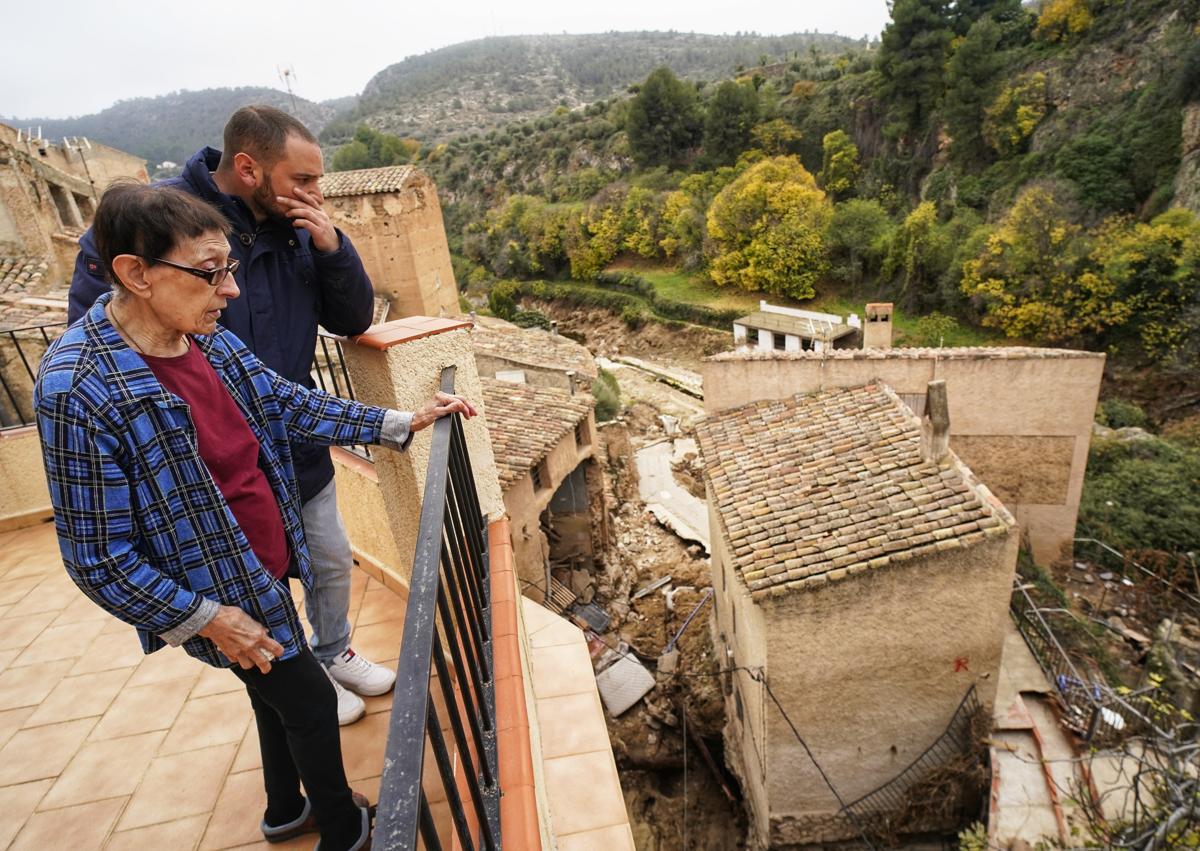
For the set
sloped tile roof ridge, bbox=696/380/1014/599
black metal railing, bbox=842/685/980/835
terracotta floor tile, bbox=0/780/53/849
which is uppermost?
terracotta floor tile, bbox=0/780/53/849

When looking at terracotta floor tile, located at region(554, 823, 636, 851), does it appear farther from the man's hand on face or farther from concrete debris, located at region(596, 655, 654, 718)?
concrete debris, located at region(596, 655, 654, 718)

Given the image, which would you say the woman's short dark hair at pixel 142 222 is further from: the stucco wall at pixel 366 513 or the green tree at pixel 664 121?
the green tree at pixel 664 121

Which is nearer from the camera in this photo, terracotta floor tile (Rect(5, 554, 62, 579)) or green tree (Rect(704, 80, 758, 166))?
terracotta floor tile (Rect(5, 554, 62, 579))

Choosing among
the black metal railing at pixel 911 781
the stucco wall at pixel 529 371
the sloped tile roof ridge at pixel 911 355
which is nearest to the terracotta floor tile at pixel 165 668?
the black metal railing at pixel 911 781

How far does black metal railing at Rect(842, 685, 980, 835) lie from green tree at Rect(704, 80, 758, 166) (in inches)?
1687

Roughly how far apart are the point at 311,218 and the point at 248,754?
238cm

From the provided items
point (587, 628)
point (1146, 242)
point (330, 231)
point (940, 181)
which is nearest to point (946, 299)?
point (1146, 242)

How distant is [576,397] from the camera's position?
43.4 feet

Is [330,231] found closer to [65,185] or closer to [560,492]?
[560,492]

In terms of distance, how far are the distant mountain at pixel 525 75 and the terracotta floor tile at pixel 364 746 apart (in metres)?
87.2

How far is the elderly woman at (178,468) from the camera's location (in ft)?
5.13

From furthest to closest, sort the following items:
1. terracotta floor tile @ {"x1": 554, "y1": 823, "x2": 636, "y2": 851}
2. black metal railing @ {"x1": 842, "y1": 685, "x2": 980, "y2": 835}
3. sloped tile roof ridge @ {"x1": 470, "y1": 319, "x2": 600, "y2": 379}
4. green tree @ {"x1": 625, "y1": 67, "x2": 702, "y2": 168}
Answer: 1. green tree @ {"x1": 625, "y1": 67, "x2": 702, "y2": 168}
2. sloped tile roof ridge @ {"x1": 470, "y1": 319, "x2": 600, "y2": 379}
3. black metal railing @ {"x1": 842, "y1": 685, "x2": 980, "y2": 835}
4. terracotta floor tile @ {"x1": 554, "y1": 823, "x2": 636, "y2": 851}

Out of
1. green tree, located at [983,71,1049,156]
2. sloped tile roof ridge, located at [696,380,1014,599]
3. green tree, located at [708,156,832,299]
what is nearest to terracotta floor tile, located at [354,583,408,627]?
sloped tile roof ridge, located at [696,380,1014,599]

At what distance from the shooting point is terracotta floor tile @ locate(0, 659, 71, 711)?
3.35m
